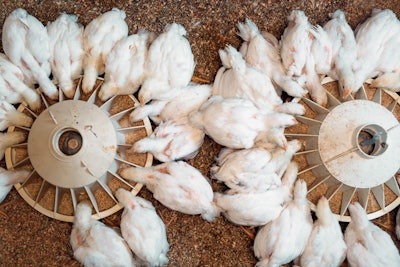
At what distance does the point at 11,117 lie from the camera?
6.23 feet

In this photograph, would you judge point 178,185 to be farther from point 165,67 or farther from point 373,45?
point 373,45

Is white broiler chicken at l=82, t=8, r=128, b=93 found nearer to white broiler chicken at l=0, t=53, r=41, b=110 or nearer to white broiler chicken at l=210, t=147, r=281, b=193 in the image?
white broiler chicken at l=0, t=53, r=41, b=110

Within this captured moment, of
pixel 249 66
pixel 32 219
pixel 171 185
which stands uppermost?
pixel 249 66

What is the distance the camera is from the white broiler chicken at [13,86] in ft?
6.21

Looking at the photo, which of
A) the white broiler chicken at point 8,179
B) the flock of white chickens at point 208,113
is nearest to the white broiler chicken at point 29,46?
the flock of white chickens at point 208,113

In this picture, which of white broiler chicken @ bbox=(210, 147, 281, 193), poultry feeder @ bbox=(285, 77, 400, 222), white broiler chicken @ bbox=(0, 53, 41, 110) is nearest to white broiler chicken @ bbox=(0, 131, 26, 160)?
white broiler chicken @ bbox=(0, 53, 41, 110)

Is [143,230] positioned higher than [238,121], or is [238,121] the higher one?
[238,121]

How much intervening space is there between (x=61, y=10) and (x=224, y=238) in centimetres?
111

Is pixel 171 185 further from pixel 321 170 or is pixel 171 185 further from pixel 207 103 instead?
pixel 321 170

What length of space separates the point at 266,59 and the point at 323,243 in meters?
0.74

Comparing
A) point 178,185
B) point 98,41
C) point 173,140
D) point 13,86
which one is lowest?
point 178,185

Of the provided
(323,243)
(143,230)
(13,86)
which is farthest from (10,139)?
(323,243)

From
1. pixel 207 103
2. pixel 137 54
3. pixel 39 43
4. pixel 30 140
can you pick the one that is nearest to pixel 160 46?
pixel 137 54

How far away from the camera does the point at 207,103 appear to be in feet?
6.34
